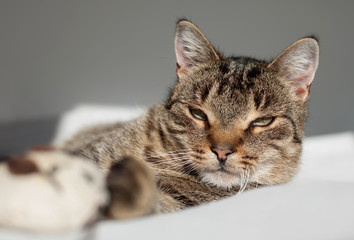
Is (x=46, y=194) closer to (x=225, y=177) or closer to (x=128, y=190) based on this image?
(x=128, y=190)

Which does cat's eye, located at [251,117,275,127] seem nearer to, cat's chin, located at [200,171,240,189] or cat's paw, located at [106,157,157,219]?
cat's chin, located at [200,171,240,189]

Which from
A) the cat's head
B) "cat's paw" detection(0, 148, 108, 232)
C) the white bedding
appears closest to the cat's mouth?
the cat's head

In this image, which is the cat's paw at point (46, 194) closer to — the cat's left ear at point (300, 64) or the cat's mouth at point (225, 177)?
the cat's mouth at point (225, 177)

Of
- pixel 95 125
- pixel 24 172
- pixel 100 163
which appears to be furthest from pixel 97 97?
pixel 24 172

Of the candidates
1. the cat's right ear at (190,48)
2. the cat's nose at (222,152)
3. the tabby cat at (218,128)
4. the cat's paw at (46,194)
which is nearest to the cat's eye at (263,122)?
the tabby cat at (218,128)

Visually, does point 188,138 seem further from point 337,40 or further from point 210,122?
point 337,40

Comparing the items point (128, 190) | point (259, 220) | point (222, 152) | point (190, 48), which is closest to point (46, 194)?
point (128, 190)

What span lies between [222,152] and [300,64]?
51 centimetres

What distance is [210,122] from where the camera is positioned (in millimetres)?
1233

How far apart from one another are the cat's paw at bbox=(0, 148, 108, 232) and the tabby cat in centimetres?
38

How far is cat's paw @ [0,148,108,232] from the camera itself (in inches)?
24.5

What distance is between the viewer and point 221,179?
119 cm

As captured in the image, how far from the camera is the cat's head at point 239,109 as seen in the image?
1.17 metres

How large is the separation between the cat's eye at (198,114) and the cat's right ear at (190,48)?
213mm
